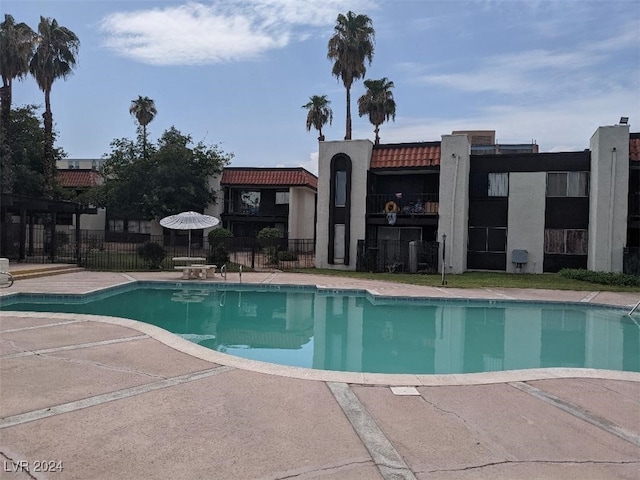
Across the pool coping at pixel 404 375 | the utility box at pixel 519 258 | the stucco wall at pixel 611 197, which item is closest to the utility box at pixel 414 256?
the utility box at pixel 519 258

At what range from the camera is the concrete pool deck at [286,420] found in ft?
11.8

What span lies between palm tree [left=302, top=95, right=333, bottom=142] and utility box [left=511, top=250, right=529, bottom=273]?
21972 mm

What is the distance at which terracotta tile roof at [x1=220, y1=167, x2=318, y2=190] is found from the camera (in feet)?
105

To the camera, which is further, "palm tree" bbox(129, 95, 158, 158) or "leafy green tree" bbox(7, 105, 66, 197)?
"palm tree" bbox(129, 95, 158, 158)

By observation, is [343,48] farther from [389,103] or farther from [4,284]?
[4,284]

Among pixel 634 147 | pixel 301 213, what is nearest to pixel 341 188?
pixel 301 213

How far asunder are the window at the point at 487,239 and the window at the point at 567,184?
2.90 m

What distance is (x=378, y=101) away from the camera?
36.6m

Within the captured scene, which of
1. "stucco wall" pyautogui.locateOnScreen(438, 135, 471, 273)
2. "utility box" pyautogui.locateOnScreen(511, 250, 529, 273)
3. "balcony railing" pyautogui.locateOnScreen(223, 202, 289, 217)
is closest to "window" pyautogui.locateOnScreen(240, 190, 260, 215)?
"balcony railing" pyautogui.locateOnScreen(223, 202, 289, 217)

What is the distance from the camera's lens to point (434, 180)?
24.3 meters

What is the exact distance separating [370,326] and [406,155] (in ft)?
46.2

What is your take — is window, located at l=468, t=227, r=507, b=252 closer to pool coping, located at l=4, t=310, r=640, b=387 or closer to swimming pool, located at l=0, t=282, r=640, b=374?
swimming pool, located at l=0, t=282, r=640, b=374

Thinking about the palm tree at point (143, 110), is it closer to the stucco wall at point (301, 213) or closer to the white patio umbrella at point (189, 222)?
the stucco wall at point (301, 213)

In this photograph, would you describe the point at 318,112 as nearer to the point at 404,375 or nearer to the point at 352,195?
the point at 352,195
